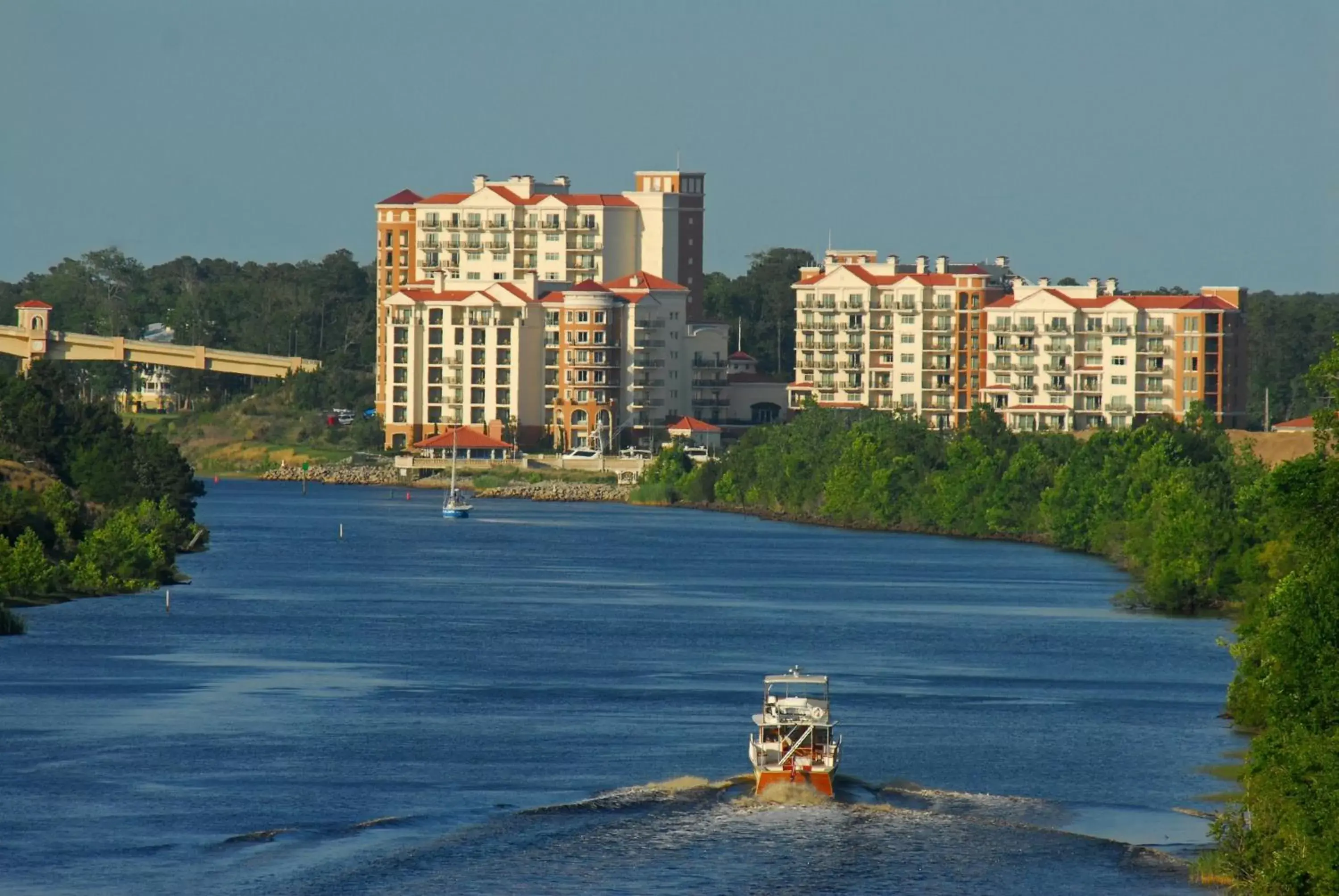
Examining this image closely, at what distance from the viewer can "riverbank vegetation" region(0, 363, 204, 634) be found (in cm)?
7669

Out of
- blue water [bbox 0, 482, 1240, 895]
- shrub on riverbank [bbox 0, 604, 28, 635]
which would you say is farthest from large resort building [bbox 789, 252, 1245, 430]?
shrub on riverbank [bbox 0, 604, 28, 635]

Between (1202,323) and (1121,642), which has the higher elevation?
(1202,323)

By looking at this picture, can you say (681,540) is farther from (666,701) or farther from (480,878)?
(480,878)

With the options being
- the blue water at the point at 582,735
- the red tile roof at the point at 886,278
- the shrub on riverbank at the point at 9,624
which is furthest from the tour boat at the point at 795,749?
the red tile roof at the point at 886,278

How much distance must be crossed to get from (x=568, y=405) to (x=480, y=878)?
13150 cm

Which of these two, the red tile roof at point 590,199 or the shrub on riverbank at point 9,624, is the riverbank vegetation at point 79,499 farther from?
the red tile roof at point 590,199

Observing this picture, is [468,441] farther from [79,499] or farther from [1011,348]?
[79,499]

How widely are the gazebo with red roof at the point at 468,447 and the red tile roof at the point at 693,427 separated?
35.0ft

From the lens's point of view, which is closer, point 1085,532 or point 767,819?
point 767,819

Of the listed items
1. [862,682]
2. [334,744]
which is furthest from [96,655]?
[862,682]

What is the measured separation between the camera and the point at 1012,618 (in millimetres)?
79625

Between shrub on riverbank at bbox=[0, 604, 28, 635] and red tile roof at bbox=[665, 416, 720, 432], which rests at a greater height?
red tile roof at bbox=[665, 416, 720, 432]

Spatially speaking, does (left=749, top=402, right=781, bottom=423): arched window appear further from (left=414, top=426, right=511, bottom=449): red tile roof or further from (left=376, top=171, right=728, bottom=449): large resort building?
(left=414, top=426, right=511, bottom=449): red tile roof

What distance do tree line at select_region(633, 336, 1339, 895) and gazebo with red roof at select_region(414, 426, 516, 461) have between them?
39.3 feet
